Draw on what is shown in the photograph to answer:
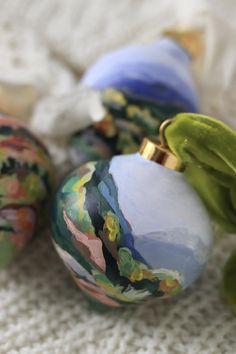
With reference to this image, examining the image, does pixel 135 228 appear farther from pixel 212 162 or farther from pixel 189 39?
pixel 189 39

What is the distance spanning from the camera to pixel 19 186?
0.53m

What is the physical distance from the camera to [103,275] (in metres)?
0.48

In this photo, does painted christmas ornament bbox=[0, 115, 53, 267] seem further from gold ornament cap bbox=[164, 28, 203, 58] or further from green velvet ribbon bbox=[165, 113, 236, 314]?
gold ornament cap bbox=[164, 28, 203, 58]

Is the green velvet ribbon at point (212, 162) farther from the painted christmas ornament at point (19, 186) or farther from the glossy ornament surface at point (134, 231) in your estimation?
the painted christmas ornament at point (19, 186)

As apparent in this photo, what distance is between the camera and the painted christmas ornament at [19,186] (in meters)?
0.52

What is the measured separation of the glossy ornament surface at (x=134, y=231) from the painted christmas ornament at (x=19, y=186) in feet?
0.16

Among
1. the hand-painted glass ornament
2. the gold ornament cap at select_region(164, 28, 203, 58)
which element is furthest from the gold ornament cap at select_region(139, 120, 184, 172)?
the gold ornament cap at select_region(164, 28, 203, 58)

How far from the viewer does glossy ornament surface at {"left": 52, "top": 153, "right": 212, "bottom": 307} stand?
1.51 ft

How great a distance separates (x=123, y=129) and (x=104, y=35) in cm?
26

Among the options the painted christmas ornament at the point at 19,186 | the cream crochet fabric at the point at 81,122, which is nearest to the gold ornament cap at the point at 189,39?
the cream crochet fabric at the point at 81,122

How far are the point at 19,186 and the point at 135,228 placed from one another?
13cm

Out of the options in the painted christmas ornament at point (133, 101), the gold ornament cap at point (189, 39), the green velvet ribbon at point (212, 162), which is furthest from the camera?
the gold ornament cap at point (189, 39)

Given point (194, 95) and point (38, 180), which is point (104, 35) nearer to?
point (194, 95)

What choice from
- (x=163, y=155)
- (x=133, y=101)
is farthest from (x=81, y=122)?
(x=163, y=155)
